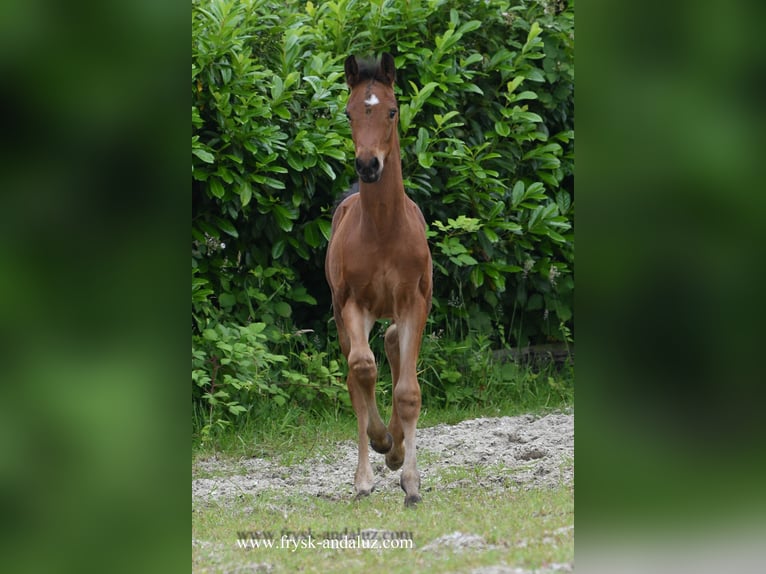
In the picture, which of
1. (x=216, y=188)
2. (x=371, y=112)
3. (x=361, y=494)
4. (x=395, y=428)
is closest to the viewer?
(x=371, y=112)

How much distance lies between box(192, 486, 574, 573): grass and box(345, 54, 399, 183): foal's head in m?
1.58

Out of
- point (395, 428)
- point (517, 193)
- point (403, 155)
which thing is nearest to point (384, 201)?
point (395, 428)

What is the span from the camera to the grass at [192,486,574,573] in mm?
3008

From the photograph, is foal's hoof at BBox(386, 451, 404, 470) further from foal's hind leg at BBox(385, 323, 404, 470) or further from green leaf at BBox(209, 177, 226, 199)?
green leaf at BBox(209, 177, 226, 199)

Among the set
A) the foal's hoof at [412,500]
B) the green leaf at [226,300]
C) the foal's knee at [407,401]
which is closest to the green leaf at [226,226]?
the green leaf at [226,300]

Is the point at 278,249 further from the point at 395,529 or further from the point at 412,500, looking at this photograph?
the point at 395,529

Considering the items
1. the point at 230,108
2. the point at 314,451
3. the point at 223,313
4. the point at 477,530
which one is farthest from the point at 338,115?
the point at 477,530

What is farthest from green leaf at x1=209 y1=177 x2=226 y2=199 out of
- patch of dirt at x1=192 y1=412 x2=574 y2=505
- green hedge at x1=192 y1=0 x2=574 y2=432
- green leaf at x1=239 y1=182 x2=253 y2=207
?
patch of dirt at x1=192 y1=412 x2=574 y2=505

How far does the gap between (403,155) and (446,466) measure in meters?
2.68

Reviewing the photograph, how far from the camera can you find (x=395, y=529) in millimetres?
3740
